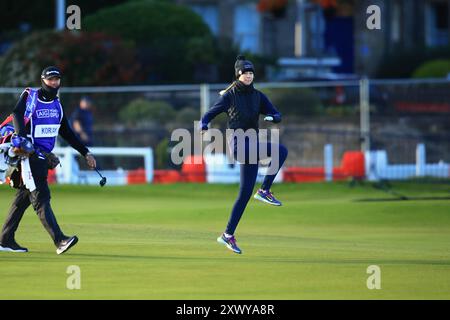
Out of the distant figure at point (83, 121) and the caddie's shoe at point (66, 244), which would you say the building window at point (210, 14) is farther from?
the caddie's shoe at point (66, 244)

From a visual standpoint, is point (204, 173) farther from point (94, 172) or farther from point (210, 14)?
point (210, 14)

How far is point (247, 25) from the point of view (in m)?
56.7

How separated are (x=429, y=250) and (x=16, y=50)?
25.0 m

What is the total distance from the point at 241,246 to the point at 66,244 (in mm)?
2557

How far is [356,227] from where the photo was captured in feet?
62.6

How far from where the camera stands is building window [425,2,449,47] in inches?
2292

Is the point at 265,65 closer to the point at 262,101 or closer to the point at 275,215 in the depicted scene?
the point at 275,215

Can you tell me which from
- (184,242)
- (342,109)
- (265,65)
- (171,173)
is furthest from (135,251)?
(265,65)

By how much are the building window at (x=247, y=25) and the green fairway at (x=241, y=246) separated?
31.7 m
